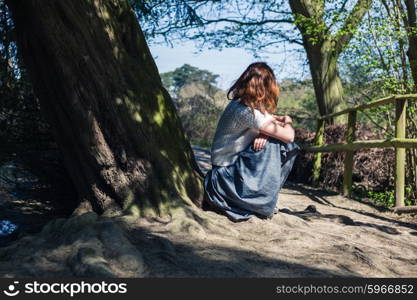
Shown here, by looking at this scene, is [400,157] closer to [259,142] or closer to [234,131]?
[259,142]

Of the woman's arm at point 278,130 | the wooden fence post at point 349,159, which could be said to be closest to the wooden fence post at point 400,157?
the wooden fence post at point 349,159

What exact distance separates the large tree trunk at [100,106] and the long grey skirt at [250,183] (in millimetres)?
309

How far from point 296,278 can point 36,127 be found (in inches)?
140

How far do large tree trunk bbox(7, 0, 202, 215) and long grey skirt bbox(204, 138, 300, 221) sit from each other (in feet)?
1.01

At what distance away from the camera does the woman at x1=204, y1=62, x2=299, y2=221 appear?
4.56 metres

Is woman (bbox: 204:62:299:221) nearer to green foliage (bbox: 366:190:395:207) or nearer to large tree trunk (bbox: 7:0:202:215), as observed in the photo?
large tree trunk (bbox: 7:0:202:215)

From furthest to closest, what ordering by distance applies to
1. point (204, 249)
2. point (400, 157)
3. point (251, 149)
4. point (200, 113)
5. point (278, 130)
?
point (200, 113)
point (400, 157)
point (251, 149)
point (278, 130)
point (204, 249)

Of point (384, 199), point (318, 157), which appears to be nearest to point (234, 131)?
point (384, 199)

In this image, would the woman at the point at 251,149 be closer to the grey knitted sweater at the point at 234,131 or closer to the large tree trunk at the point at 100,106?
the grey knitted sweater at the point at 234,131

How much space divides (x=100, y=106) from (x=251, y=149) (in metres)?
1.33

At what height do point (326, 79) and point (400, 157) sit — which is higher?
point (326, 79)

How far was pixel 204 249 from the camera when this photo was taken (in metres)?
3.83

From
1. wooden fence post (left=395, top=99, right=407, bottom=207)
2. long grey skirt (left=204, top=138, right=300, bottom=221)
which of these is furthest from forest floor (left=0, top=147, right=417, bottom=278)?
wooden fence post (left=395, top=99, right=407, bottom=207)

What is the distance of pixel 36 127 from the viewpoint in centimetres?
577
